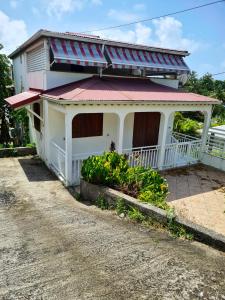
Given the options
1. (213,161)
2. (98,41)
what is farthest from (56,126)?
(213,161)

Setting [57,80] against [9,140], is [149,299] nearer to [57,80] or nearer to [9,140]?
[57,80]

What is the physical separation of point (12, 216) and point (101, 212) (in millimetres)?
2494

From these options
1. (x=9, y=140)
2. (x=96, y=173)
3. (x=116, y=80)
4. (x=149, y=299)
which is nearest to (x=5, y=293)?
(x=149, y=299)

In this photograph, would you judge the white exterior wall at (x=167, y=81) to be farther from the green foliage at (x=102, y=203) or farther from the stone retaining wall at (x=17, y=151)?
the green foliage at (x=102, y=203)

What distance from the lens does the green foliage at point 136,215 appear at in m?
6.07

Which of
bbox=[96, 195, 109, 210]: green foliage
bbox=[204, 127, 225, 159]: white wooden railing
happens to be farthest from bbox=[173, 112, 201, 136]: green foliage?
bbox=[96, 195, 109, 210]: green foliage

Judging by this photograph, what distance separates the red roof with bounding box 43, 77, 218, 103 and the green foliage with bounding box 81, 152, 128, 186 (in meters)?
2.16

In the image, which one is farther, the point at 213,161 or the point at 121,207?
the point at 213,161

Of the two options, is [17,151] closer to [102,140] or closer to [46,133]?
[46,133]

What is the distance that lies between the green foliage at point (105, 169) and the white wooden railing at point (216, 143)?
22.1 ft

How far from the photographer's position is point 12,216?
670 centimetres

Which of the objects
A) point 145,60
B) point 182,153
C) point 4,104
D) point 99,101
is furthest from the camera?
point 4,104

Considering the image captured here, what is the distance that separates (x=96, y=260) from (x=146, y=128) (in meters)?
8.73

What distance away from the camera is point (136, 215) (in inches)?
242
